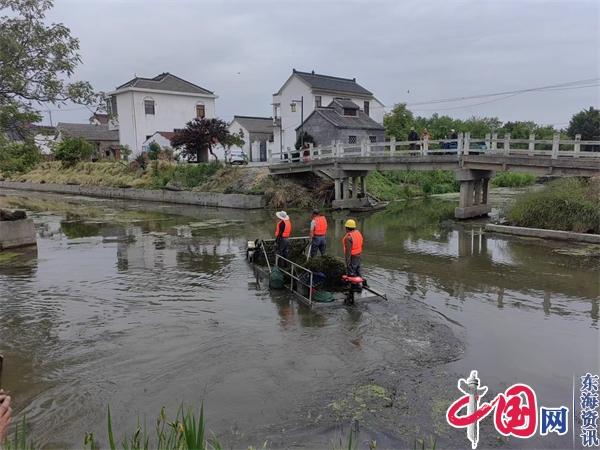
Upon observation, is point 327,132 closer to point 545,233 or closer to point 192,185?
point 192,185

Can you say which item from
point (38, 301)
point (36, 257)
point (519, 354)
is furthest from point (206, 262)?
point (519, 354)

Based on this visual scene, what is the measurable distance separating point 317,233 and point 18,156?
7.04 metres

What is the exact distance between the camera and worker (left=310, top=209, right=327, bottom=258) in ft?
36.2

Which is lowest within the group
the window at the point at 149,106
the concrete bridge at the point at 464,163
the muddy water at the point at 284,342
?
the muddy water at the point at 284,342

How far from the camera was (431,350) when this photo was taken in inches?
296

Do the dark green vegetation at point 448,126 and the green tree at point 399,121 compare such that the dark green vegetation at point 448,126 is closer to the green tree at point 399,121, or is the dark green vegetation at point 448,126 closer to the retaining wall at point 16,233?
the green tree at point 399,121

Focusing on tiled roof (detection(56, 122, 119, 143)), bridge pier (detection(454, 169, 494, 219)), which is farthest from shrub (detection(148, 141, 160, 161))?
bridge pier (detection(454, 169, 494, 219))

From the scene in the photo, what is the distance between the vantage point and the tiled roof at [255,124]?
48.8 m

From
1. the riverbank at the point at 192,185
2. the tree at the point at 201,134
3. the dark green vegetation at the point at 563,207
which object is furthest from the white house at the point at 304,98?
the dark green vegetation at the point at 563,207

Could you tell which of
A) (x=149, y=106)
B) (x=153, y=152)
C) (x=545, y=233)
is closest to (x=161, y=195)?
(x=153, y=152)

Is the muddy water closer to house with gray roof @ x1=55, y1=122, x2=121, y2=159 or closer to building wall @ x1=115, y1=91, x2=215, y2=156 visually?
building wall @ x1=115, y1=91, x2=215, y2=156

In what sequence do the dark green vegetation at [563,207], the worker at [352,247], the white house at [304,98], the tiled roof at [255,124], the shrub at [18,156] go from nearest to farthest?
the worker at [352,247] → the shrub at [18,156] → the dark green vegetation at [563,207] → the white house at [304,98] → the tiled roof at [255,124]

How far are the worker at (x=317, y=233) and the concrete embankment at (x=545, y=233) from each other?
9.66m

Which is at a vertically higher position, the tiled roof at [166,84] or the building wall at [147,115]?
the tiled roof at [166,84]
